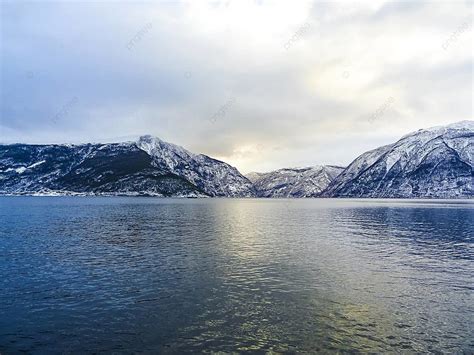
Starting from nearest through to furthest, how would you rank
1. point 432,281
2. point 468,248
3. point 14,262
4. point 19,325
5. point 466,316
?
point 19,325 → point 466,316 → point 432,281 → point 14,262 → point 468,248

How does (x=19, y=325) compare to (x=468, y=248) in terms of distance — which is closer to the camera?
(x=19, y=325)

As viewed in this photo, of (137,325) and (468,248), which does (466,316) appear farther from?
(468,248)

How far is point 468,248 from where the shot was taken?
69875mm

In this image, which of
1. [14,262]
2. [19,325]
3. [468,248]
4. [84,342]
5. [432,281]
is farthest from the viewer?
[468,248]

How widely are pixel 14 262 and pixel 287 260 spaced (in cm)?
4520

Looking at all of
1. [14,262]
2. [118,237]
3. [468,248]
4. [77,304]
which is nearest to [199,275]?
[77,304]

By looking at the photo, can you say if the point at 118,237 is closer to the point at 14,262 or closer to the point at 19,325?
the point at 14,262

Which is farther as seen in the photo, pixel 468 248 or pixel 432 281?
pixel 468 248

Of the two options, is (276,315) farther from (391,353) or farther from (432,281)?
(432,281)

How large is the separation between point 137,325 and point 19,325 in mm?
10623

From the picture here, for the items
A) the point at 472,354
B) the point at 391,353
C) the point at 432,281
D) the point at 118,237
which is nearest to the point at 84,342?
the point at 391,353

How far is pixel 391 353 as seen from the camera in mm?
24812

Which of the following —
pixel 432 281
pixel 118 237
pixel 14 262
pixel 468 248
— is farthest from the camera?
pixel 118 237

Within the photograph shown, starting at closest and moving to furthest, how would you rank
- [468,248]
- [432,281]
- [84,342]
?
[84,342] → [432,281] → [468,248]
